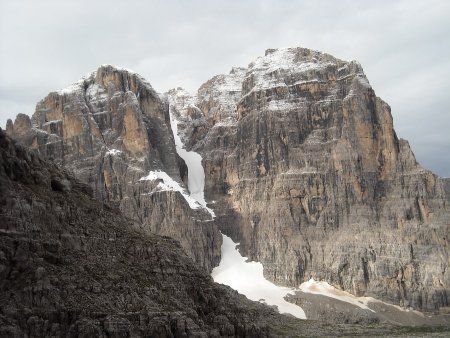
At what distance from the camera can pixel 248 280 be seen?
172m

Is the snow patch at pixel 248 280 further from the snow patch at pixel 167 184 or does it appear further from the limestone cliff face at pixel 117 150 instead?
the snow patch at pixel 167 184

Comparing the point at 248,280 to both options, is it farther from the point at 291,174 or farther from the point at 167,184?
the point at 167,184

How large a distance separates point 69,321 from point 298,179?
124m

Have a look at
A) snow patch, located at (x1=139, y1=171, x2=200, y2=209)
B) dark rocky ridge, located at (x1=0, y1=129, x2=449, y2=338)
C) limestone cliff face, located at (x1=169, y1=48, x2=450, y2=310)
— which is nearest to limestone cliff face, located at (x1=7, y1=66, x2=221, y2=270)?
snow patch, located at (x1=139, y1=171, x2=200, y2=209)

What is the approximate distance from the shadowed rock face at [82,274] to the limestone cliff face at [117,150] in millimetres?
91299

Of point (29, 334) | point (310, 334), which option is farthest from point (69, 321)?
point (310, 334)

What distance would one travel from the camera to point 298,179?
180750 millimetres

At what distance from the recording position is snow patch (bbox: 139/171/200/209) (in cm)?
17788

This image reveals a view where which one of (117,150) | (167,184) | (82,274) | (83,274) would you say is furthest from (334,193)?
(82,274)

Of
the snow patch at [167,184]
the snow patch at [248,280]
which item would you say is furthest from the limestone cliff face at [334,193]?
the snow patch at [167,184]

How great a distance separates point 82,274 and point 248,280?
108235 millimetres

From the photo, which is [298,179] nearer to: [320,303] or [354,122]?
[354,122]

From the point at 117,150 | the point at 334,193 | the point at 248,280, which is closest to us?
the point at 248,280

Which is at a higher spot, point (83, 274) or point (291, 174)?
point (291, 174)
